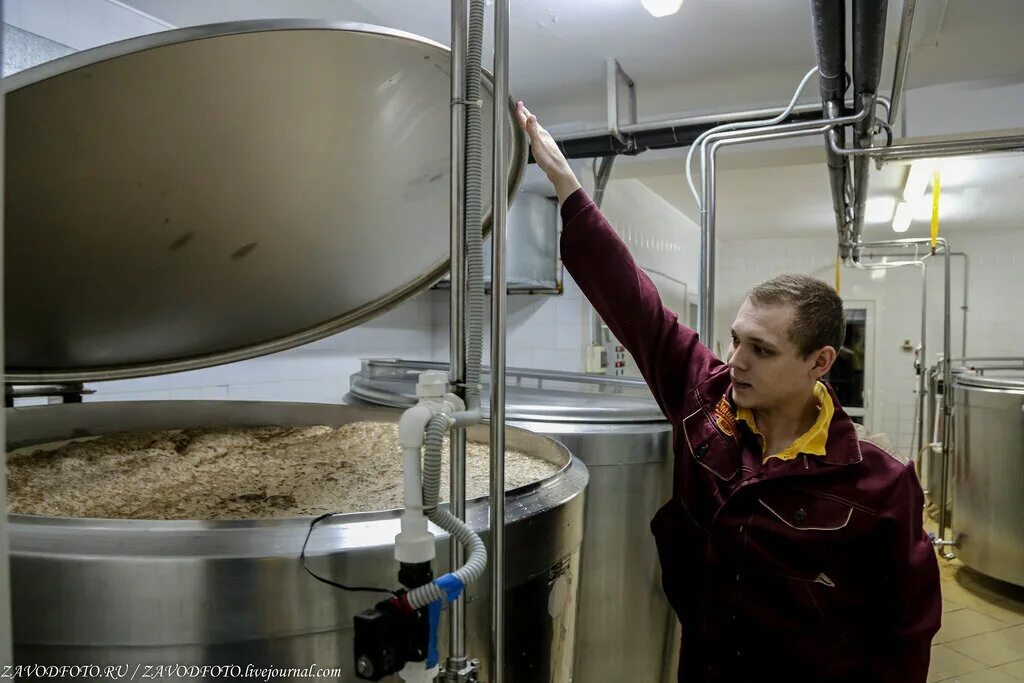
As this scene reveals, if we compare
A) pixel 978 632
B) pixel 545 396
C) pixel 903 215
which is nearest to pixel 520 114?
pixel 545 396

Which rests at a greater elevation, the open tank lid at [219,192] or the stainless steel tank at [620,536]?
the open tank lid at [219,192]

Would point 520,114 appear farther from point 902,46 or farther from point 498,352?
point 902,46

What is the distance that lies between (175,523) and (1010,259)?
6.78 m

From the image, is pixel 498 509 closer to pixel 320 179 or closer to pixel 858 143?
pixel 320 179

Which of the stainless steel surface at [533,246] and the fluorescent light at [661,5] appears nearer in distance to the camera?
the fluorescent light at [661,5]

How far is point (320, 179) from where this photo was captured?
97cm

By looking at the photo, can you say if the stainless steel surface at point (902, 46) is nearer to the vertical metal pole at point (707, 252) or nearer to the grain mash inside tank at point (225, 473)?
the vertical metal pole at point (707, 252)

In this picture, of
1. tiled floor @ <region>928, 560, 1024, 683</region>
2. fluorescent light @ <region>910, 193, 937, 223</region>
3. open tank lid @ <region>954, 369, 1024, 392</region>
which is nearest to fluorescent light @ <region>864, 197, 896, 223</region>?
fluorescent light @ <region>910, 193, 937, 223</region>

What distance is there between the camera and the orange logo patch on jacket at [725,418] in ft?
3.74

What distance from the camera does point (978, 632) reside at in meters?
2.62

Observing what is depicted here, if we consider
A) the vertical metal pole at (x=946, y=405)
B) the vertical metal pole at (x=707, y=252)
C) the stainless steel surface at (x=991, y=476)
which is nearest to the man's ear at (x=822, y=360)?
the vertical metal pole at (x=707, y=252)

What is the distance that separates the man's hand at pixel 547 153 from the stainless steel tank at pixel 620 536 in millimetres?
609

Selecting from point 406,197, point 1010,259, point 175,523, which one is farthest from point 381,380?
point 1010,259

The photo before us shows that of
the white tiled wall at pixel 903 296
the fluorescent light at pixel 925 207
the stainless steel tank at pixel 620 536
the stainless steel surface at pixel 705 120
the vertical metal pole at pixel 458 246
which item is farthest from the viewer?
the white tiled wall at pixel 903 296
